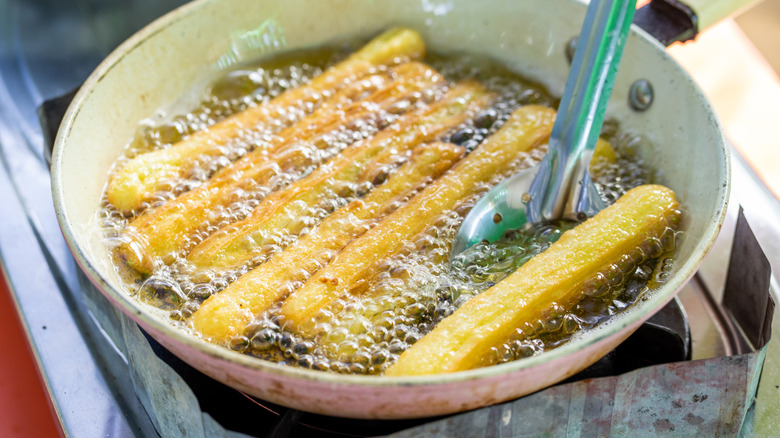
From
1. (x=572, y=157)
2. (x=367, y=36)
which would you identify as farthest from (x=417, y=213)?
(x=367, y=36)

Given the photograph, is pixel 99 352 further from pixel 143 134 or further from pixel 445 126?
pixel 445 126

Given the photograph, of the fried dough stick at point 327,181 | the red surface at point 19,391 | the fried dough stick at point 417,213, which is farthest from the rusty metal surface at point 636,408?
the red surface at point 19,391

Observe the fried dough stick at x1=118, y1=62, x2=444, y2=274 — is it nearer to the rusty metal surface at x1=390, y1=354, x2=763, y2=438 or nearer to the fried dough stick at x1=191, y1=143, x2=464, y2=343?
the fried dough stick at x1=191, y1=143, x2=464, y2=343

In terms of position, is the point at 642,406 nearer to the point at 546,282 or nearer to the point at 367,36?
the point at 546,282

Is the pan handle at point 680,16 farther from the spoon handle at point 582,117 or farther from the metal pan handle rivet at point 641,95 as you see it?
the spoon handle at point 582,117

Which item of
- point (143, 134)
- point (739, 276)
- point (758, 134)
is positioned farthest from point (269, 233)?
point (758, 134)

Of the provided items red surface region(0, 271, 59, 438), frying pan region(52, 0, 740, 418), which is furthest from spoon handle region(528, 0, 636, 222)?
red surface region(0, 271, 59, 438)
